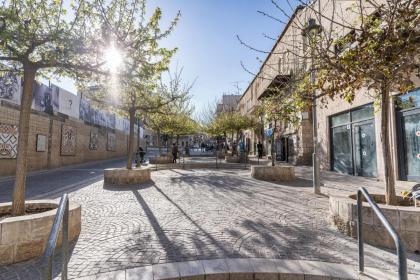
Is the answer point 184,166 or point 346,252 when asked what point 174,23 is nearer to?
point 346,252

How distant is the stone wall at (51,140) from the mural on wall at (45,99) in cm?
39

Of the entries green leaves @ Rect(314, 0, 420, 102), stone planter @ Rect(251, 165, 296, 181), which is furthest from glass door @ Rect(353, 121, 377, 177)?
green leaves @ Rect(314, 0, 420, 102)

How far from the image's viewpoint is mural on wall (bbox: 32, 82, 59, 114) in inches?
617

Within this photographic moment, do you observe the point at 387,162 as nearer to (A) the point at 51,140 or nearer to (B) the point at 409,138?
(B) the point at 409,138

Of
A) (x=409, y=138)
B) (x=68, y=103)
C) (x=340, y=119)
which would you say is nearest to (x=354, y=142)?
(x=340, y=119)

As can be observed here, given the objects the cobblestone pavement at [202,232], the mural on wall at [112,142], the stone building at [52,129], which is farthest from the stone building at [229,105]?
the cobblestone pavement at [202,232]

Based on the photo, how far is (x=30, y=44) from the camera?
13.9 feet

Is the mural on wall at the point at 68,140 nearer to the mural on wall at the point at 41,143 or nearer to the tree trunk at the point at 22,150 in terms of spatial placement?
the mural on wall at the point at 41,143

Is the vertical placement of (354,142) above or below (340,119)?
below

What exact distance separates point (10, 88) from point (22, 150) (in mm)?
12121

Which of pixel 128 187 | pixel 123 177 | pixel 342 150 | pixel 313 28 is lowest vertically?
pixel 128 187

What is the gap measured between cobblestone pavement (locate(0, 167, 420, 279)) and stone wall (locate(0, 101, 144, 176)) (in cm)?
936

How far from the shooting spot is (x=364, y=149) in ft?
37.9

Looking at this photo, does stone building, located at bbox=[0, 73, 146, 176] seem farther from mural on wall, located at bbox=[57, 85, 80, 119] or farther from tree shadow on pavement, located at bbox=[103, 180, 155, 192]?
tree shadow on pavement, located at bbox=[103, 180, 155, 192]
